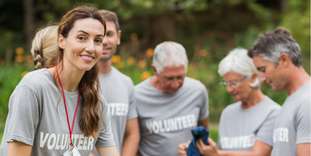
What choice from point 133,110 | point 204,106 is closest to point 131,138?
point 133,110

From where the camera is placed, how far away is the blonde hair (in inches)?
146

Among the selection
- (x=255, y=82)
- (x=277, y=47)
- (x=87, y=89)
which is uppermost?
(x=277, y=47)

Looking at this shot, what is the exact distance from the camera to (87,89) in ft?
11.2

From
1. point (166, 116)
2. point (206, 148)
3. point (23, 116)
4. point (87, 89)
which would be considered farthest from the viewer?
point (166, 116)

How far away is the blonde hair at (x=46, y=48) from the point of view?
370 cm

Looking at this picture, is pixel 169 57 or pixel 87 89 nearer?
pixel 87 89

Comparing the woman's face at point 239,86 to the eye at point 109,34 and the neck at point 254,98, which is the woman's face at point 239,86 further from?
the eye at point 109,34

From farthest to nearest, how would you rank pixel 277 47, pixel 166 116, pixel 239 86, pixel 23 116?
pixel 166 116
pixel 239 86
pixel 277 47
pixel 23 116

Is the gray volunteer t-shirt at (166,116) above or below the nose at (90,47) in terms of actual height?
below

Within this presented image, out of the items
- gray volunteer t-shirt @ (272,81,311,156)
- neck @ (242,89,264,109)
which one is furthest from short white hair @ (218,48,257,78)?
gray volunteer t-shirt @ (272,81,311,156)

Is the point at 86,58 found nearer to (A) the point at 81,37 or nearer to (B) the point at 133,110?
(A) the point at 81,37

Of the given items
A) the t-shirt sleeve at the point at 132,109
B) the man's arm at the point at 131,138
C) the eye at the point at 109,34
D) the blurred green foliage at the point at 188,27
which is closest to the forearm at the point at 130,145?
the man's arm at the point at 131,138

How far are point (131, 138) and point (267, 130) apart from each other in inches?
37.9

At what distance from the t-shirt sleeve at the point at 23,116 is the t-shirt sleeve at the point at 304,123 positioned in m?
1.54
